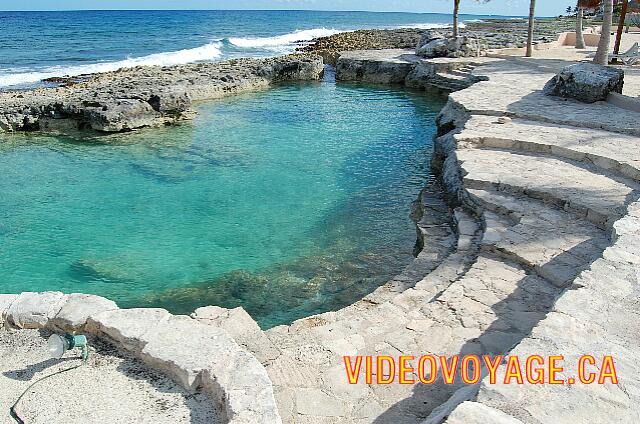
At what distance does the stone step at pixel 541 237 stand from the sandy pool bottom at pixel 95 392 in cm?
400

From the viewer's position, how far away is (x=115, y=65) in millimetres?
35719

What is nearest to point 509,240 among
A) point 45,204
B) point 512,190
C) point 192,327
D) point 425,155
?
point 512,190

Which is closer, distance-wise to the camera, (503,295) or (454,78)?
(503,295)

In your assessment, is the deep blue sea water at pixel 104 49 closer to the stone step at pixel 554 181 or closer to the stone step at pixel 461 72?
the stone step at pixel 461 72

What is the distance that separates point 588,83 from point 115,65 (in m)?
31.7

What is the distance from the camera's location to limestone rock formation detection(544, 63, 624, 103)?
12.6 meters

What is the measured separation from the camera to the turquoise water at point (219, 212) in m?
7.65

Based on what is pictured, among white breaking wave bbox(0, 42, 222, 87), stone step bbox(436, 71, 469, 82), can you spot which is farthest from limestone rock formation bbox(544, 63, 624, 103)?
white breaking wave bbox(0, 42, 222, 87)

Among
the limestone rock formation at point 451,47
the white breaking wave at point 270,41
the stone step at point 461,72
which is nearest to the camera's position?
the stone step at point 461,72

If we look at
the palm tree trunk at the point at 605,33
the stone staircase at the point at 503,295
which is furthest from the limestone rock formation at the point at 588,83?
the palm tree trunk at the point at 605,33

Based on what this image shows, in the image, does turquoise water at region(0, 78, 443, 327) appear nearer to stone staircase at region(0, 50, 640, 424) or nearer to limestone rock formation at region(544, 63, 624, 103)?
stone staircase at region(0, 50, 640, 424)

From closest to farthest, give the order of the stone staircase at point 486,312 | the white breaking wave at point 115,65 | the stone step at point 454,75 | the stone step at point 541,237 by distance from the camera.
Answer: the stone staircase at point 486,312
the stone step at point 541,237
the stone step at point 454,75
the white breaking wave at point 115,65

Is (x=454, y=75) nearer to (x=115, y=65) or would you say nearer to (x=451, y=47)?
(x=451, y=47)

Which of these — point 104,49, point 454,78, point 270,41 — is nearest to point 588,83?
point 454,78
